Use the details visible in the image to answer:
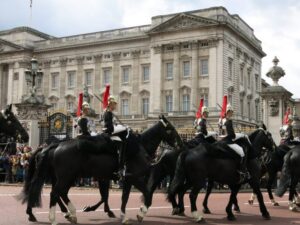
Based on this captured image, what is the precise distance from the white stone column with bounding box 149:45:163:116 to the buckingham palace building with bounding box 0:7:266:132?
125 mm

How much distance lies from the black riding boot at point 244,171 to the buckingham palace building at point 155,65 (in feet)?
143

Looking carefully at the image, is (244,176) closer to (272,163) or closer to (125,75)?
(272,163)

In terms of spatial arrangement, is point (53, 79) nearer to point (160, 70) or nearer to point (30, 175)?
point (160, 70)

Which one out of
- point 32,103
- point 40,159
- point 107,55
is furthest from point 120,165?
point 107,55

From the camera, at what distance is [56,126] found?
75.6ft

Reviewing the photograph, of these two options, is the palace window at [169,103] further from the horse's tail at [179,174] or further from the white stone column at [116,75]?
the horse's tail at [179,174]

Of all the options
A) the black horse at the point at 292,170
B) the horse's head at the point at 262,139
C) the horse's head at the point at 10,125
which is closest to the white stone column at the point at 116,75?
the black horse at the point at 292,170

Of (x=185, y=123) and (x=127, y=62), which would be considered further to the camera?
(x=127, y=62)

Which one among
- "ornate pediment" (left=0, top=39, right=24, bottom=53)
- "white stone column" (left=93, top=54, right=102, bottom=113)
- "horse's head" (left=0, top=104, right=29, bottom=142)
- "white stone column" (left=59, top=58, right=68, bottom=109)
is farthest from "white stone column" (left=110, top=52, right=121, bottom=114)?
"horse's head" (left=0, top=104, right=29, bottom=142)

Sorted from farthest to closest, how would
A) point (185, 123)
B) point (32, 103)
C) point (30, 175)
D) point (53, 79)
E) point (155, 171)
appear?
point (53, 79)
point (185, 123)
point (32, 103)
point (155, 171)
point (30, 175)

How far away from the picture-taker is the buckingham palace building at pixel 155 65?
58094mm

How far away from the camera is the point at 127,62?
64875 mm

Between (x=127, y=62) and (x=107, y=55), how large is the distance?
3.24 meters

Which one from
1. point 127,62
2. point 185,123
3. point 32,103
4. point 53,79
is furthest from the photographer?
point 53,79
